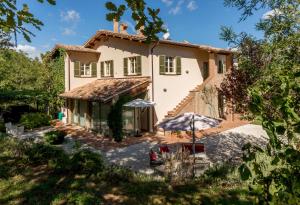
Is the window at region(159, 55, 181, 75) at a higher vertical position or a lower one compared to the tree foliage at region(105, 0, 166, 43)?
higher

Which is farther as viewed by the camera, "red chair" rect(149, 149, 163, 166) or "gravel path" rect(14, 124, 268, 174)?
"gravel path" rect(14, 124, 268, 174)

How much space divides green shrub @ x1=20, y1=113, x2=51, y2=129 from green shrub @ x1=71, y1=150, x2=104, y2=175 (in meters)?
14.8

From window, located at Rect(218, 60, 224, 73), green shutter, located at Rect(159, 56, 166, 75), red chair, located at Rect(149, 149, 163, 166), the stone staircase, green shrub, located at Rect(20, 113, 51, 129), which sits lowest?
red chair, located at Rect(149, 149, 163, 166)

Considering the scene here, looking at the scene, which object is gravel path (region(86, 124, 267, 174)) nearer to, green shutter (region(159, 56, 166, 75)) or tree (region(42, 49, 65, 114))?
green shutter (region(159, 56, 166, 75))

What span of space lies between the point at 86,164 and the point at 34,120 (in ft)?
51.9

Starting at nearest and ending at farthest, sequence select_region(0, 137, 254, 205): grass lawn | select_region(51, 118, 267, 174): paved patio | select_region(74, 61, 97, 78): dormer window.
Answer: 1. select_region(0, 137, 254, 205): grass lawn
2. select_region(51, 118, 267, 174): paved patio
3. select_region(74, 61, 97, 78): dormer window

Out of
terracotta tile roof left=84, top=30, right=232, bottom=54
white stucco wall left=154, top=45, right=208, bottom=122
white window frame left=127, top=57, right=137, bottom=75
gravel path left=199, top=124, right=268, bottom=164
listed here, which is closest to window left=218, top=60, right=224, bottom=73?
terracotta tile roof left=84, top=30, right=232, bottom=54

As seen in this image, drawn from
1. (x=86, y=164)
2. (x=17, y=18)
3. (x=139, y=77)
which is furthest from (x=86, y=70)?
(x=17, y=18)

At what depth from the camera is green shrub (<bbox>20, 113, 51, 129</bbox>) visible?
933 inches

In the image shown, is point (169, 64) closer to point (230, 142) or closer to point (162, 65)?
point (162, 65)

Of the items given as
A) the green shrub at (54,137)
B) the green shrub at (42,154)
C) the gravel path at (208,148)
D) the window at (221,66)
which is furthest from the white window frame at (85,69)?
the green shrub at (42,154)

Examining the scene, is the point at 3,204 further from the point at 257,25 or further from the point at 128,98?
the point at 128,98

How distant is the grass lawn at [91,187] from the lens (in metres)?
7.76

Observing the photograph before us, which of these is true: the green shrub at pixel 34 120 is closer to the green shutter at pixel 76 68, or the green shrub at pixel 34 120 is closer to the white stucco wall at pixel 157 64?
the white stucco wall at pixel 157 64
